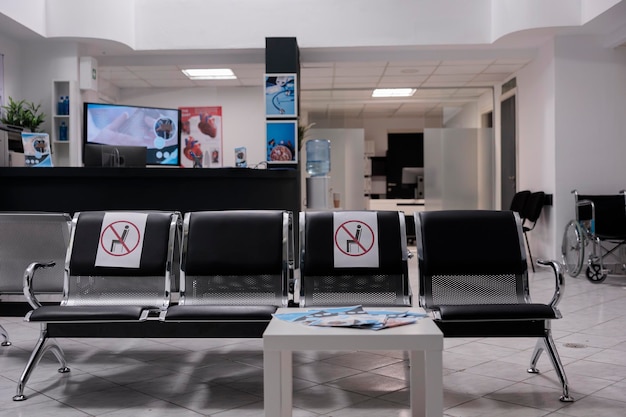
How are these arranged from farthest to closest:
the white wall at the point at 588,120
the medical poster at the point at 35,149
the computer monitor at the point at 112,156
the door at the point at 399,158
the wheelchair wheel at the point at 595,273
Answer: the door at the point at 399,158 < the white wall at the point at 588,120 < the wheelchair wheel at the point at 595,273 < the computer monitor at the point at 112,156 < the medical poster at the point at 35,149

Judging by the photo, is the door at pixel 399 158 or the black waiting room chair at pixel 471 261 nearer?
the black waiting room chair at pixel 471 261

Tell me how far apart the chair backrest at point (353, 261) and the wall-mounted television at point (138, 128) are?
531cm

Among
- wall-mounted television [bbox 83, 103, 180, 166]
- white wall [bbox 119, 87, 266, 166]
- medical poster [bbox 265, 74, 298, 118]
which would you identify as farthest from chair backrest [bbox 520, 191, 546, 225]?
white wall [bbox 119, 87, 266, 166]

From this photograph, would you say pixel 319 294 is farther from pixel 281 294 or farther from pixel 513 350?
pixel 513 350

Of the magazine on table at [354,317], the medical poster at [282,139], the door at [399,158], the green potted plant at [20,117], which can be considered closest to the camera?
the magazine on table at [354,317]

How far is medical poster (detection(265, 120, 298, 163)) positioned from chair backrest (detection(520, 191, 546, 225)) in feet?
10.1

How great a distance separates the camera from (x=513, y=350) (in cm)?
443

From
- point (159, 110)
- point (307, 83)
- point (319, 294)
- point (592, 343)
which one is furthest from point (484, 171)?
point (319, 294)

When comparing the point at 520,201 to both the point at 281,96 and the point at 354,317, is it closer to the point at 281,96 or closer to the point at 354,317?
the point at 281,96

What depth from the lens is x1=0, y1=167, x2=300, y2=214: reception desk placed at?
20.1 feet

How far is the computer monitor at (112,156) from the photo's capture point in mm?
6461

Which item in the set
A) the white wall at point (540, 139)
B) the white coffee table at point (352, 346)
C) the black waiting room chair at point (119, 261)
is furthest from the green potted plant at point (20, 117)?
the white coffee table at point (352, 346)

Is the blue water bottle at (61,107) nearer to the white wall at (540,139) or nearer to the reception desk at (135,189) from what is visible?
the reception desk at (135,189)

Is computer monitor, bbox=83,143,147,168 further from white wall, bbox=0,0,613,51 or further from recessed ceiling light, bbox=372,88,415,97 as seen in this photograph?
recessed ceiling light, bbox=372,88,415,97
